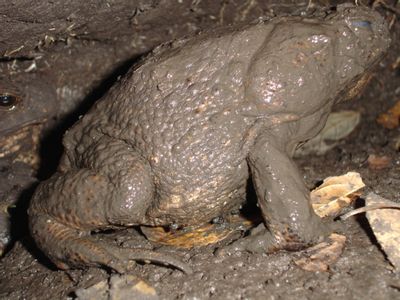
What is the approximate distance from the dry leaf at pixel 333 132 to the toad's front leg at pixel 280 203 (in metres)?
1.88

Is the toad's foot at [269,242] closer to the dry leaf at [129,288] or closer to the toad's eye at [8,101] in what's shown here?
the dry leaf at [129,288]

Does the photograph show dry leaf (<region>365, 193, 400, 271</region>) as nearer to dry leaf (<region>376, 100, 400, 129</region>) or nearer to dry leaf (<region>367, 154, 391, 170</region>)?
dry leaf (<region>367, 154, 391, 170</region>)

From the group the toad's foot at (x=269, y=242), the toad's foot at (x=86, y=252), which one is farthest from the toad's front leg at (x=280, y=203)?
the toad's foot at (x=86, y=252)

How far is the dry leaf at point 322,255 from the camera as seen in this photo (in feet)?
8.18

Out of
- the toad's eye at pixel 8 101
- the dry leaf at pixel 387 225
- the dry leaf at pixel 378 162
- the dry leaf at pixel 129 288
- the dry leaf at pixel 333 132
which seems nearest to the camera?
the dry leaf at pixel 387 225

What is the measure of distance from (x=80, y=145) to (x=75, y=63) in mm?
1660

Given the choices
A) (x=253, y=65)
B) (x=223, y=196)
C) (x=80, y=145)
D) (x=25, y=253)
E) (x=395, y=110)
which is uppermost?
(x=253, y=65)

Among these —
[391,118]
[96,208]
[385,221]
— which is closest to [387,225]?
[385,221]

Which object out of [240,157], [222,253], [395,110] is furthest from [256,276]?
[395,110]

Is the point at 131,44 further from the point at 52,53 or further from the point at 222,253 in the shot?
the point at 222,253

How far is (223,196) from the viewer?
2783 mm

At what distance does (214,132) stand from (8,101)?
7.84 feet

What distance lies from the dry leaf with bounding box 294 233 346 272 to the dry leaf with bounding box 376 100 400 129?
2396 millimetres

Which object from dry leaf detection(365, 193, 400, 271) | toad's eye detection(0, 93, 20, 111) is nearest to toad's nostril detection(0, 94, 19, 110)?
toad's eye detection(0, 93, 20, 111)
